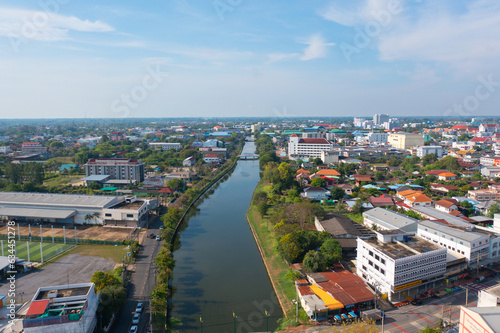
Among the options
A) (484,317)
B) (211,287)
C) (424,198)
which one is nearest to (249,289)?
(211,287)

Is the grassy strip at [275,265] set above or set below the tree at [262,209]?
below

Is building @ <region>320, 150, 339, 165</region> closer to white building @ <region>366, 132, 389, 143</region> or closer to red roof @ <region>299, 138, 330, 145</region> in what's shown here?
red roof @ <region>299, 138, 330, 145</region>

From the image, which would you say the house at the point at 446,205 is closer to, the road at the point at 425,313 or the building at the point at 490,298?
the road at the point at 425,313

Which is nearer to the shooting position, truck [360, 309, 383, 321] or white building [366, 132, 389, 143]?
truck [360, 309, 383, 321]

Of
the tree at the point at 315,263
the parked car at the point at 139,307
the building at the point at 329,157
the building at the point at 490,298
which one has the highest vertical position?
the building at the point at 329,157

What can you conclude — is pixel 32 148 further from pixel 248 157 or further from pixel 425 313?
pixel 425 313

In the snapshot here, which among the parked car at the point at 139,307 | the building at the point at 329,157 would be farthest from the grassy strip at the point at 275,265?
the building at the point at 329,157

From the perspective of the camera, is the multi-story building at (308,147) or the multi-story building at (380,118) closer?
the multi-story building at (308,147)

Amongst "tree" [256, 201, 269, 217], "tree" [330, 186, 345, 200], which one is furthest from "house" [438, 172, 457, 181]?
"tree" [256, 201, 269, 217]
